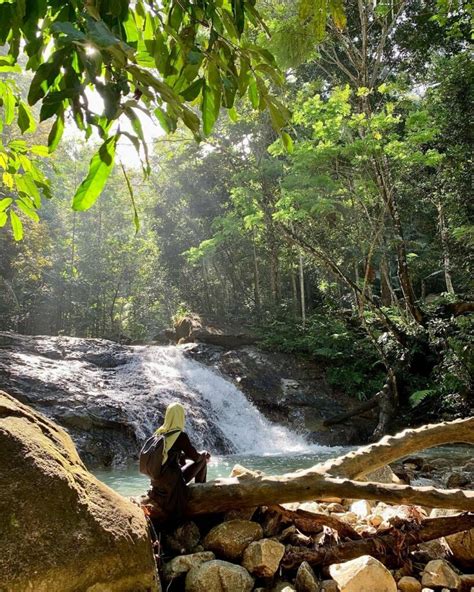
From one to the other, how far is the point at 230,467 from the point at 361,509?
18.6 feet

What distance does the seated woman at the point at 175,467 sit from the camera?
3.29m

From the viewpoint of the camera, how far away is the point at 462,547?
312 cm

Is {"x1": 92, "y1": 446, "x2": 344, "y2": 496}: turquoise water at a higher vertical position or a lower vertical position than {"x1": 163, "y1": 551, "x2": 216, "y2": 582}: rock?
lower

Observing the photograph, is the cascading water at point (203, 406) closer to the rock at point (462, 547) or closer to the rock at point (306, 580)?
the rock at point (306, 580)

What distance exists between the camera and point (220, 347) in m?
16.8

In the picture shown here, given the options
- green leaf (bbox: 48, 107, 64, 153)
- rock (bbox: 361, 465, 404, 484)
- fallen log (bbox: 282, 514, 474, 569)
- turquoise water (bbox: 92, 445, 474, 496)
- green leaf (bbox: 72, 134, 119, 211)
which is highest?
green leaf (bbox: 48, 107, 64, 153)

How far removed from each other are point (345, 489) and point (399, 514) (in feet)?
2.47

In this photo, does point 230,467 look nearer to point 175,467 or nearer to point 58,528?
point 175,467

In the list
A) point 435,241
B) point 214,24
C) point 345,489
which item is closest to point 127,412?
point 345,489

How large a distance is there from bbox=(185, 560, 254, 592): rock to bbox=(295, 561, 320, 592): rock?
0.29m

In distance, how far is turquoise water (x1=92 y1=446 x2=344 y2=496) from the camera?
24.7 feet

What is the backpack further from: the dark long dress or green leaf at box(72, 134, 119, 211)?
green leaf at box(72, 134, 119, 211)

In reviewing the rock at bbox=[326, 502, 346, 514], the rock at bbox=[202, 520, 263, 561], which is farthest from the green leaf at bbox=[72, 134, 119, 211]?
the rock at bbox=[326, 502, 346, 514]

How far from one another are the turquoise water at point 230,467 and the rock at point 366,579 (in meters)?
4.71
